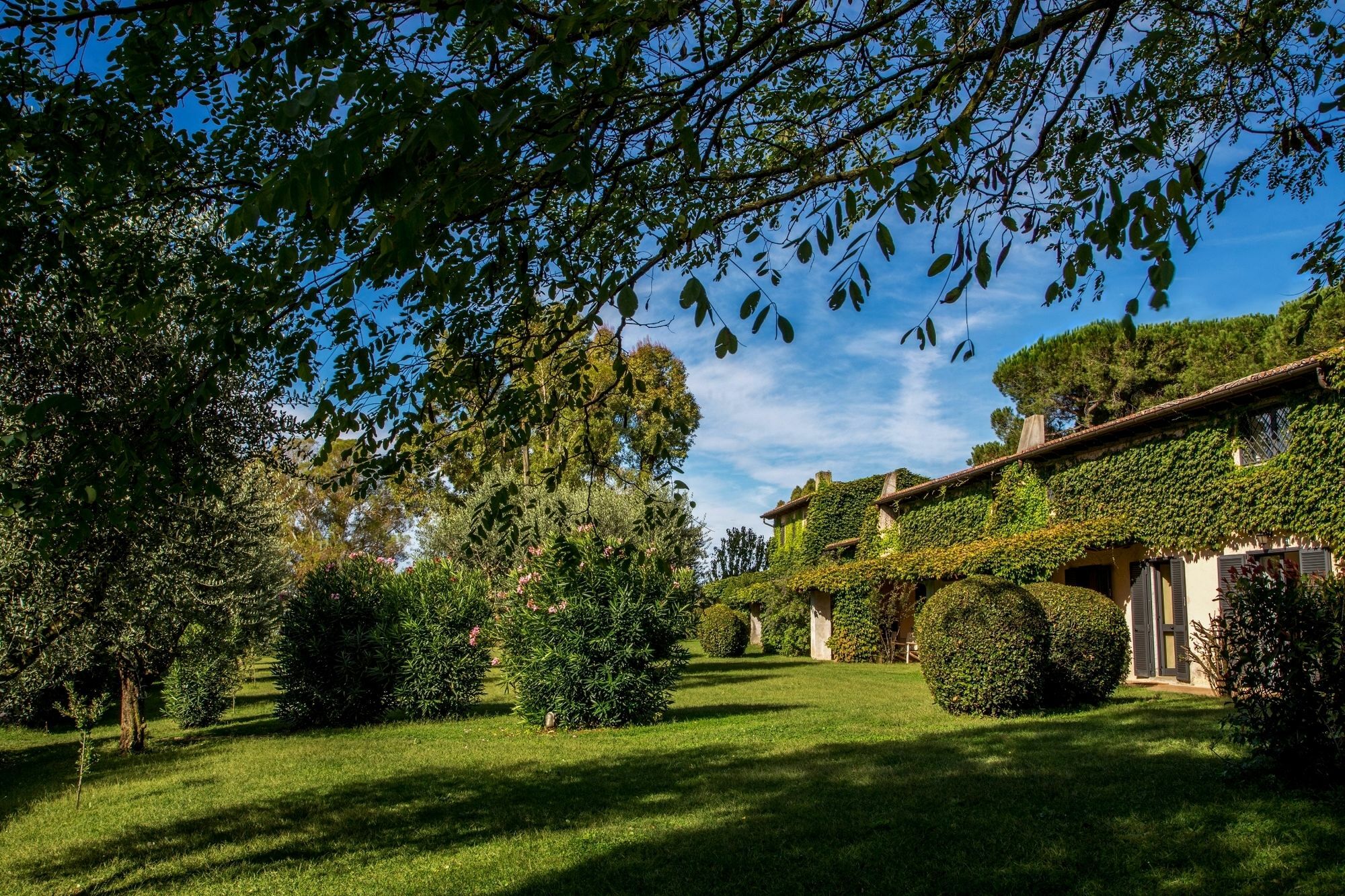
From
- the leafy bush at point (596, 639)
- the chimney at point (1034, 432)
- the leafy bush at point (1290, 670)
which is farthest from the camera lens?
the chimney at point (1034, 432)

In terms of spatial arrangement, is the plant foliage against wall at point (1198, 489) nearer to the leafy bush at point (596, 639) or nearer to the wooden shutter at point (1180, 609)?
the wooden shutter at point (1180, 609)

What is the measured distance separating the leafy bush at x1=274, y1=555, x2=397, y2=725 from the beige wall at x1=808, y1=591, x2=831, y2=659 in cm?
1895

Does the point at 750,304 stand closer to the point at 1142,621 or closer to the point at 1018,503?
the point at 1142,621

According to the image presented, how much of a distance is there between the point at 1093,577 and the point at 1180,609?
9.12ft

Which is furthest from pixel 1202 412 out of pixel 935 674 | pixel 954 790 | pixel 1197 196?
pixel 1197 196

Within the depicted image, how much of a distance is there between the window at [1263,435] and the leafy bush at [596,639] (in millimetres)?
Answer: 10799

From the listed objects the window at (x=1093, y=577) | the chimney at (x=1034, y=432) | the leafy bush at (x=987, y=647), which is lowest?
the leafy bush at (x=987, y=647)

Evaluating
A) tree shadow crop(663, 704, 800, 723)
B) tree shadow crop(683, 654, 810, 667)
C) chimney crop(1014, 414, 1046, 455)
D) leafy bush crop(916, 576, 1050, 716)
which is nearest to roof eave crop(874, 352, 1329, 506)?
chimney crop(1014, 414, 1046, 455)

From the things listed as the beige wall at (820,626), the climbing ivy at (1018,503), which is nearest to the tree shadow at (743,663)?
the beige wall at (820,626)

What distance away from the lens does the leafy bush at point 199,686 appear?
51.3 ft

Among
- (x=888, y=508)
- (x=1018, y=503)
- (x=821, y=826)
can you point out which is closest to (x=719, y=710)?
(x=821, y=826)

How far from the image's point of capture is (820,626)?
31562 mm

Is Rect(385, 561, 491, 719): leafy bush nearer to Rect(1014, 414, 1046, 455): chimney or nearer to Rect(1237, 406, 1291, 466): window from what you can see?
Rect(1237, 406, 1291, 466): window

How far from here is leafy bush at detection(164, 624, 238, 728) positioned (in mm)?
15641
